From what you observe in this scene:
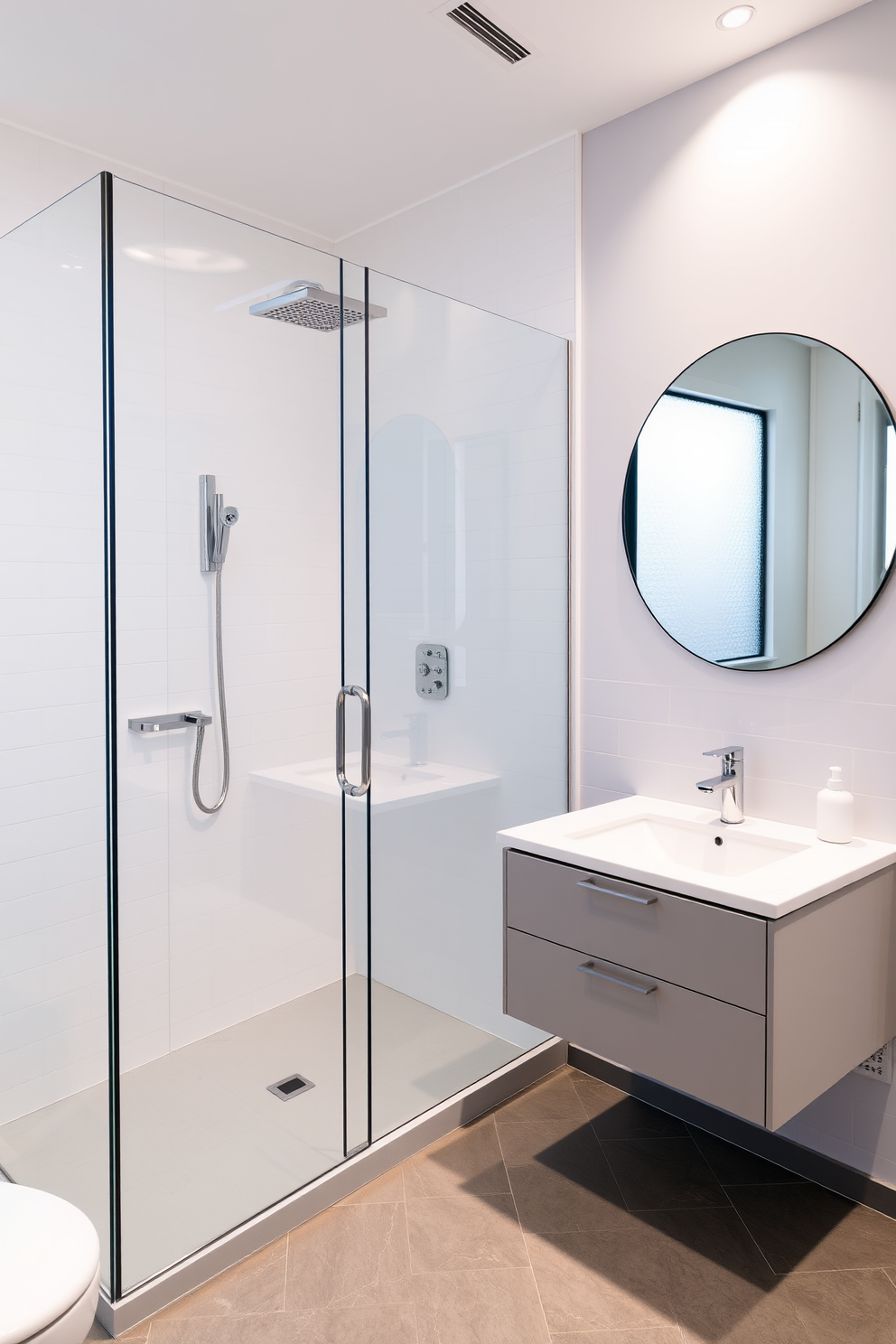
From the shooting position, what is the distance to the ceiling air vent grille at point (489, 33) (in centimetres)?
194

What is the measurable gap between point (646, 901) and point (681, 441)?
1182 millimetres

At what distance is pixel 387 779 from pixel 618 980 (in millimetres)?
692

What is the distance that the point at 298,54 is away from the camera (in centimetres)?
210

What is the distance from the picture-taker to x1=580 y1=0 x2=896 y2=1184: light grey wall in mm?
1975

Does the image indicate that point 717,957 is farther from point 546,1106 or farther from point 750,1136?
point 546,1106

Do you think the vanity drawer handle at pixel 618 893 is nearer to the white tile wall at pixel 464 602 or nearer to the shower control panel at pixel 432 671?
the white tile wall at pixel 464 602

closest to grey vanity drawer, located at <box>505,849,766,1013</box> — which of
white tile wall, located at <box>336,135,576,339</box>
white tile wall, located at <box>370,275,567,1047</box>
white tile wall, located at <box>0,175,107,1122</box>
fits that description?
white tile wall, located at <box>370,275,567,1047</box>

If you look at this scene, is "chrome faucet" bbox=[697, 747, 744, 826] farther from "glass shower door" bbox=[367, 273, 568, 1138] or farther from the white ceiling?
the white ceiling

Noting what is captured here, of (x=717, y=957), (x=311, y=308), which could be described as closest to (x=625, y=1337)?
(x=717, y=957)

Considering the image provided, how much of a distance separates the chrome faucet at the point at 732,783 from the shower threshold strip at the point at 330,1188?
3.12 feet

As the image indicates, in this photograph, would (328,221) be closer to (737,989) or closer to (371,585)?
(371,585)

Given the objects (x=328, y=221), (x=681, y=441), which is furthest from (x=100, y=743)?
(x=328, y=221)

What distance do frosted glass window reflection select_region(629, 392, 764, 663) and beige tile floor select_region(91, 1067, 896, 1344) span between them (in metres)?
1.27

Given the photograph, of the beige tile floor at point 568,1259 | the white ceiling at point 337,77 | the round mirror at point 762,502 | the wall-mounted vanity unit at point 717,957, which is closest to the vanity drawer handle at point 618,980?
the wall-mounted vanity unit at point 717,957
